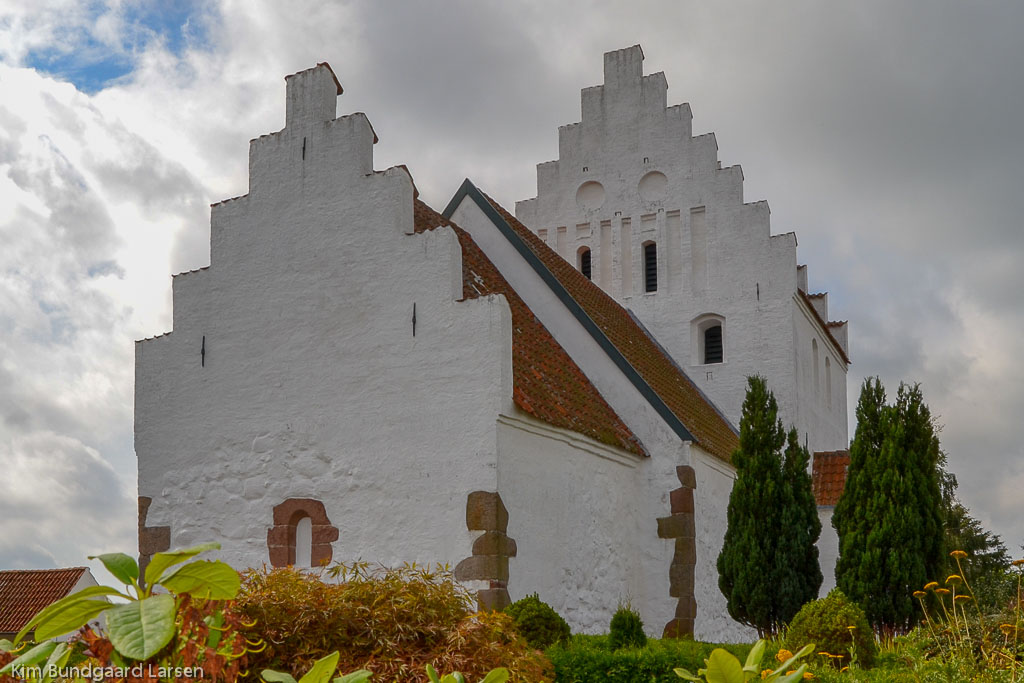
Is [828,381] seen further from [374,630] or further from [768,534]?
[374,630]

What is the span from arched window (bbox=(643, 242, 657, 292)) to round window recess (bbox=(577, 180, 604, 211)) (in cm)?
130

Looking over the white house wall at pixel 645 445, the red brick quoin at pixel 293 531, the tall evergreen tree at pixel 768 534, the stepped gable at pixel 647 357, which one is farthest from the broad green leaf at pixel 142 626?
the stepped gable at pixel 647 357

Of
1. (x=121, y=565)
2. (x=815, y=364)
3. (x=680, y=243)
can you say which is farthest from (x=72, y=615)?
(x=815, y=364)

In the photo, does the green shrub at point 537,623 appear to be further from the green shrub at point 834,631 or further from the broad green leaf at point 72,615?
the broad green leaf at point 72,615

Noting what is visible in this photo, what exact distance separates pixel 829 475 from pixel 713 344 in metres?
3.15

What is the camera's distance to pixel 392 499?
35.2 feet

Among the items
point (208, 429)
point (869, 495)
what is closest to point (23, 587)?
point (208, 429)

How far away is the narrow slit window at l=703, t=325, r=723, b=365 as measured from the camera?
1928cm

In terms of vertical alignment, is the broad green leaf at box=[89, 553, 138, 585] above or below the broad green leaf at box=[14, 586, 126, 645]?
above

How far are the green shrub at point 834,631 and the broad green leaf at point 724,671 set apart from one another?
25.2ft

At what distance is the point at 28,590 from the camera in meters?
26.9

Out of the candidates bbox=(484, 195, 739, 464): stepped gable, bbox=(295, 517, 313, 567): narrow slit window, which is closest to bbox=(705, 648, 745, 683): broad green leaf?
bbox=(295, 517, 313, 567): narrow slit window

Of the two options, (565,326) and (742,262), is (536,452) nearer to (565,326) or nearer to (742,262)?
(565,326)

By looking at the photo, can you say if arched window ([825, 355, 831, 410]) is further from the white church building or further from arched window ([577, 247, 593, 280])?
the white church building
